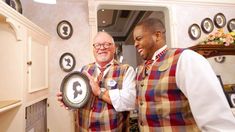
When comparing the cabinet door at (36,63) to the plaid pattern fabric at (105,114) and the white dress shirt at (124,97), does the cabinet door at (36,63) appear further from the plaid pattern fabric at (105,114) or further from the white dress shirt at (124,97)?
the white dress shirt at (124,97)

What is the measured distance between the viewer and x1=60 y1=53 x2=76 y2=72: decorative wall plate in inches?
97.6

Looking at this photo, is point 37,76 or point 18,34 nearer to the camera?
point 18,34

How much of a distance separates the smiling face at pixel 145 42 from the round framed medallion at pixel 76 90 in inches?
15.9

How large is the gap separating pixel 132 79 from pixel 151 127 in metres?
0.38

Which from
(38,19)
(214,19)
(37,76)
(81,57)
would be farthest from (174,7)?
(37,76)

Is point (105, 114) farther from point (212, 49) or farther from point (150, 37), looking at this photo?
point (212, 49)

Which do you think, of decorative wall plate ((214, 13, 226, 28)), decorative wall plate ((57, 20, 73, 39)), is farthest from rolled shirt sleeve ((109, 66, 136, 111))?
decorative wall plate ((214, 13, 226, 28))

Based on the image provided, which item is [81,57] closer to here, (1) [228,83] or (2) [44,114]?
(2) [44,114]

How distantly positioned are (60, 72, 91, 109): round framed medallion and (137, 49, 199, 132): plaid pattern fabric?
38cm

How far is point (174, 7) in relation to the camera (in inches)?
113

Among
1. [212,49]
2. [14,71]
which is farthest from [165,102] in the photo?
[212,49]

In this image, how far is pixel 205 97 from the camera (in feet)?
2.68

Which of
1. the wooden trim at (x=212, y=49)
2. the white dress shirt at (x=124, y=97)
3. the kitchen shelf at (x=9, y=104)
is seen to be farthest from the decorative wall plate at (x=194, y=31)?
the kitchen shelf at (x=9, y=104)

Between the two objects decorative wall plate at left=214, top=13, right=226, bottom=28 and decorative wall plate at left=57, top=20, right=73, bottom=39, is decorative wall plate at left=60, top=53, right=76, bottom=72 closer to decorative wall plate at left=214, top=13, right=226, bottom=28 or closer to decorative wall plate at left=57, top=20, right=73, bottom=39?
decorative wall plate at left=57, top=20, right=73, bottom=39
